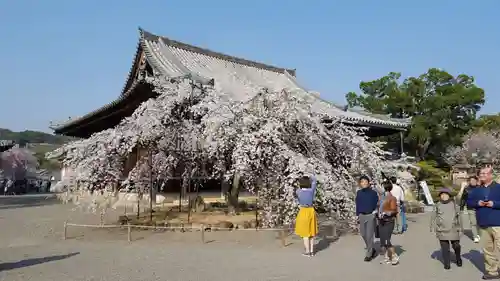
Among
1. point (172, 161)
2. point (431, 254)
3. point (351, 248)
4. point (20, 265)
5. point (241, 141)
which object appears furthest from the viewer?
point (172, 161)

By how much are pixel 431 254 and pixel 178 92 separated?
7.86m

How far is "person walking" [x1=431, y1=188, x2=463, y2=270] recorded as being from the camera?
23.5 feet

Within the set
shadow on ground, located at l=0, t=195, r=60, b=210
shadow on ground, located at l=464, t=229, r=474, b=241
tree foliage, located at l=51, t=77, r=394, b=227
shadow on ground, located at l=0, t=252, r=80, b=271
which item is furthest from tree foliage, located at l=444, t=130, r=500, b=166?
shadow on ground, located at l=0, t=252, r=80, b=271

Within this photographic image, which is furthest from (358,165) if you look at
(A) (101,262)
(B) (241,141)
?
(A) (101,262)

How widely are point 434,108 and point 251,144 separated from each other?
35.7 meters

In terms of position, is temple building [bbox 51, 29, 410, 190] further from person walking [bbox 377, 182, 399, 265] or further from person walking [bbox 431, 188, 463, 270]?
person walking [bbox 431, 188, 463, 270]

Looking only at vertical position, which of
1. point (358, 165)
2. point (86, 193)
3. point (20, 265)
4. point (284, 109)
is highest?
point (284, 109)

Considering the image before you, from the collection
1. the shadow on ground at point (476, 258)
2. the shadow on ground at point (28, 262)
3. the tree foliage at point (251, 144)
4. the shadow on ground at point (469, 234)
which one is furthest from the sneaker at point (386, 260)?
the shadow on ground at point (28, 262)

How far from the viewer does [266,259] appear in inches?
317

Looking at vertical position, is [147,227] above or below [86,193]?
below

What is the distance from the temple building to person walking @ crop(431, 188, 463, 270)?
8.82 meters

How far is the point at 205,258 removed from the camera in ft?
26.7

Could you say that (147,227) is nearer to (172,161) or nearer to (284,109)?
(172,161)

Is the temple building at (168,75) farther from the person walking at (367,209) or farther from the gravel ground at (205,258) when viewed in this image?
the person walking at (367,209)
